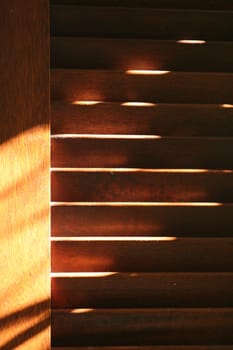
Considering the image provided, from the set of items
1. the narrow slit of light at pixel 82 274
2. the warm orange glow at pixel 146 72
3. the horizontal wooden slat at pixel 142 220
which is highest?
the warm orange glow at pixel 146 72

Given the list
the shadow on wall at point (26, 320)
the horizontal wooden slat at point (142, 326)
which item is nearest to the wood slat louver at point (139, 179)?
the horizontal wooden slat at point (142, 326)

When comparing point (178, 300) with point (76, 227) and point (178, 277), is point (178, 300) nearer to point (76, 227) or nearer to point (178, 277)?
point (178, 277)

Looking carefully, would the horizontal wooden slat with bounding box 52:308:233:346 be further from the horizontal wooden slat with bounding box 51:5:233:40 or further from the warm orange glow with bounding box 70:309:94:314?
the horizontal wooden slat with bounding box 51:5:233:40

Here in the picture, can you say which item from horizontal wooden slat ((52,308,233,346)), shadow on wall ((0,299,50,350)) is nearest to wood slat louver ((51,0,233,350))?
horizontal wooden slat ((52,308,233,346))

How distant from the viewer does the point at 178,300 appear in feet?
8.55

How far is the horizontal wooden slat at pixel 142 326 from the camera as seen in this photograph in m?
2.54

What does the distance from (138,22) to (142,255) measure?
1270mm

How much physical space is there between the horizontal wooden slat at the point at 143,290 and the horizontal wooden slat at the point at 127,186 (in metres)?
0.40

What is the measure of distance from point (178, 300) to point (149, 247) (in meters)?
0.32

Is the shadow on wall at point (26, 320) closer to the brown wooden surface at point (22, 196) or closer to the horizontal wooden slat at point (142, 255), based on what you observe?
the brown wooden surface at point (22, 196)

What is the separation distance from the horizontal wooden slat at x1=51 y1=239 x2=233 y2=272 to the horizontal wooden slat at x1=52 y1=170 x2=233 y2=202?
0.22 meters

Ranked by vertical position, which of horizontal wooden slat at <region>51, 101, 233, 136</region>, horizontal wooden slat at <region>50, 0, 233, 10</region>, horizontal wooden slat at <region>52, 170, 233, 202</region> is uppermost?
horizontal wooden slat at <region>50, 0, 233, 10</region>

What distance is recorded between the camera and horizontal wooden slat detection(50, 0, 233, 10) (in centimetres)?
272

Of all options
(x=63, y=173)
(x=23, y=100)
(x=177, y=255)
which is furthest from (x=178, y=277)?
(x=23, y=100)
